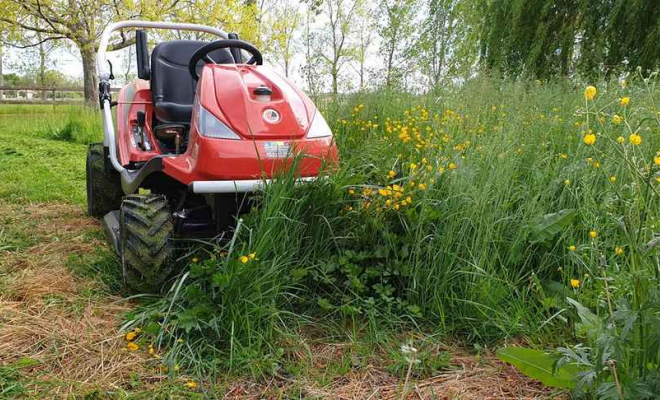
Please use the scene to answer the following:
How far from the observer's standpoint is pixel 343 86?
4660 millimetres

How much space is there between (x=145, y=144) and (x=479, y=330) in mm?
2197

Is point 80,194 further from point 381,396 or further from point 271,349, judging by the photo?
point 381,396

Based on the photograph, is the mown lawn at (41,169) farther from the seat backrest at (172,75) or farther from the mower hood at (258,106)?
the mower hood at (258,106)

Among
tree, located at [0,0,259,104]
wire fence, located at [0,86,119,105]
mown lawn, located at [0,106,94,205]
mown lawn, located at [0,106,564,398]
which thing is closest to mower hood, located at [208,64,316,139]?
mown lawn, located at [0,106,564,398]

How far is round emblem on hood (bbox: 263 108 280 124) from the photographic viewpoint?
2.39 m

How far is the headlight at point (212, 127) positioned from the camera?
231cm

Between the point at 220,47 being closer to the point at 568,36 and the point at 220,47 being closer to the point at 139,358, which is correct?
the point at 139,358

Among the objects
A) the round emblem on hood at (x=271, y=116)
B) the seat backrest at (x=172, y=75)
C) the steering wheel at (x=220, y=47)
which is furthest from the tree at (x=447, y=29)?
the round emblem on hood at (x=271, y=116)

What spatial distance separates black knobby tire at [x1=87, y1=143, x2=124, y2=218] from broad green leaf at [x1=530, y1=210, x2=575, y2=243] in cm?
279

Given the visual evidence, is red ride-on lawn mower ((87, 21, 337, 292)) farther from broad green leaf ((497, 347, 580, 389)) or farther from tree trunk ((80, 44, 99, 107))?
tree trunk ((80, 44, 99, 107))

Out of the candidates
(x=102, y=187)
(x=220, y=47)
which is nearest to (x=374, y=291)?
(x=220, y=47)

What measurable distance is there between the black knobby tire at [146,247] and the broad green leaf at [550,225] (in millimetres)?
1557

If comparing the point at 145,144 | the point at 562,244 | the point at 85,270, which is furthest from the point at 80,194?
the point at 562,244

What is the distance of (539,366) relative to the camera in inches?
69.6
